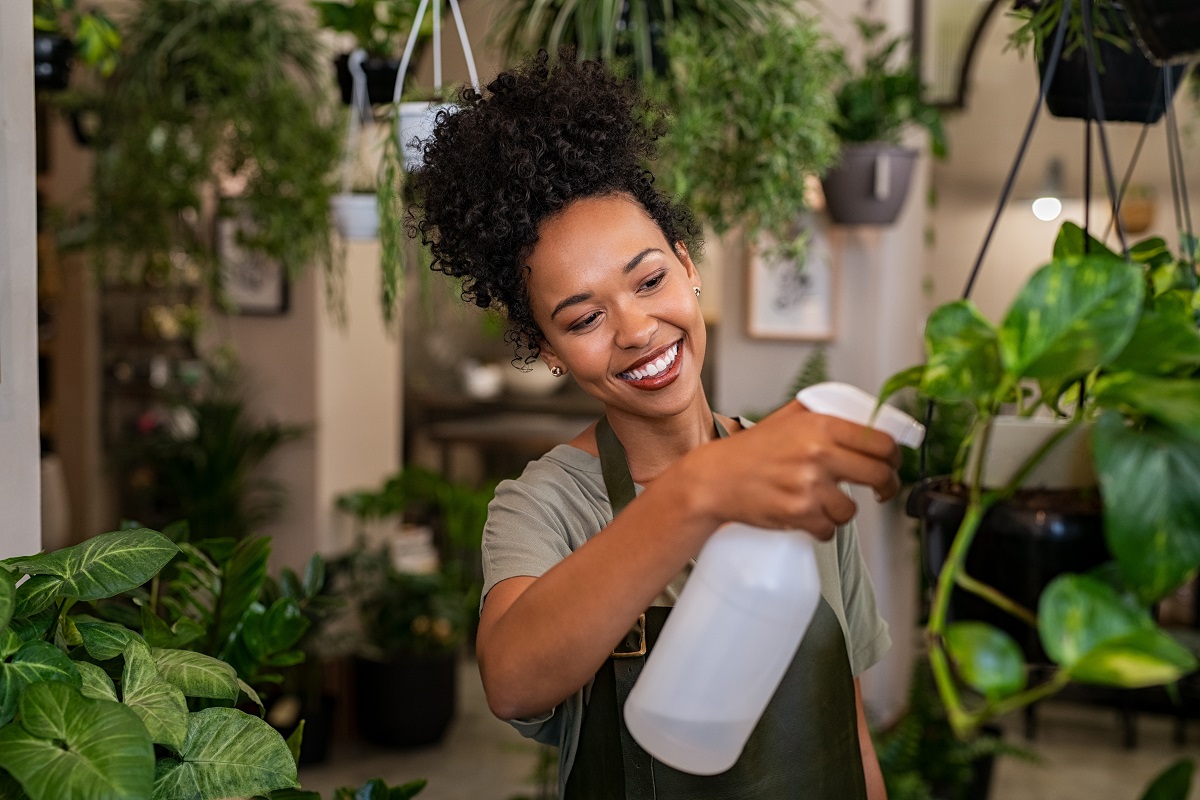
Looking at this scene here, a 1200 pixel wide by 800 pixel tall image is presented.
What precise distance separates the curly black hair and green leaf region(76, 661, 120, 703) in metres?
0.51

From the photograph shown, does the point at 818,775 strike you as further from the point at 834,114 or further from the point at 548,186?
the point at 834,114

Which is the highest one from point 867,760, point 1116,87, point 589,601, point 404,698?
point 1116,87

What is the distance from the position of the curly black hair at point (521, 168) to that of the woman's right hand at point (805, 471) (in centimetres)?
51

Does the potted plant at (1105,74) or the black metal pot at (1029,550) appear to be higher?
the potted plant at (1105,74)

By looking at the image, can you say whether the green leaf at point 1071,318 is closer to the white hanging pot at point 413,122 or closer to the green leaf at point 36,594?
the green leaf at point 36,594

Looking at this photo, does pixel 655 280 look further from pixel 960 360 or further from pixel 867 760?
pixel 867 760

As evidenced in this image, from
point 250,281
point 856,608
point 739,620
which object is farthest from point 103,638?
point 250,281

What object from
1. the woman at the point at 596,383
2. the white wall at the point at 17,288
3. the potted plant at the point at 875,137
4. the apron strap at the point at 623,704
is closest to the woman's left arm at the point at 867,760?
the woman at the point at 596,383

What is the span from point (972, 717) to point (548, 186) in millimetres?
739

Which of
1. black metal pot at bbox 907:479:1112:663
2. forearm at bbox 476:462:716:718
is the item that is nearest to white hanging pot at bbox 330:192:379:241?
forearm at bbox 476:462:716:718

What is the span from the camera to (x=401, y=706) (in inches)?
165

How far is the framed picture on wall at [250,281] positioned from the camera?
4352 millimetres

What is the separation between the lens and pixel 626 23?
103 inches

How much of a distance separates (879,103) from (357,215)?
143cm
